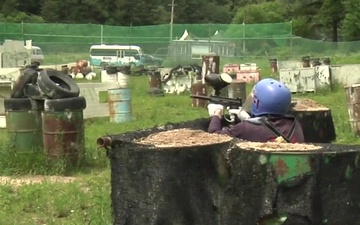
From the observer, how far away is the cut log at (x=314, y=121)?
6.15 meters

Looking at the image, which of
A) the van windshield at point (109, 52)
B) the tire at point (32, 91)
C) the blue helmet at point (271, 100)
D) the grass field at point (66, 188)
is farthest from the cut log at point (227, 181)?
the van windshield at point (109, 52)

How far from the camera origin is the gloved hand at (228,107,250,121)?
17.7ft

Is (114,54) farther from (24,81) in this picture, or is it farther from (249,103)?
(249,103)

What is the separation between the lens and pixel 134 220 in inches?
179

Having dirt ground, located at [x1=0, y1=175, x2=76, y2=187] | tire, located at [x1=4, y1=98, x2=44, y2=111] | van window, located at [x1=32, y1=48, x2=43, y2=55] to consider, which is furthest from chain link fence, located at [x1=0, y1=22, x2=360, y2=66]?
dirt ground, located at [x1=0, y1=175, x2=76, y2=187]

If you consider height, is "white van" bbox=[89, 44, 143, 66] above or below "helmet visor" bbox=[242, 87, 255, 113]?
above

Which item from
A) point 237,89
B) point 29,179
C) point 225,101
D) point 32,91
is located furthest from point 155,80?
point 225,101

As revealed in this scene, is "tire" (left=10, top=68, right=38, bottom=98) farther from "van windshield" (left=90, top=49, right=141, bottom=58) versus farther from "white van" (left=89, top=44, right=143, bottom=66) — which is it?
"van windshield" (left=90, top=49, right=141, bottom=58)

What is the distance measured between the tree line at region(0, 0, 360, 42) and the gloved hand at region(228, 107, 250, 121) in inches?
1930

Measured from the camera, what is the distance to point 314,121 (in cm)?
623

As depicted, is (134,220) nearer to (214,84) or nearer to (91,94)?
(214,84)

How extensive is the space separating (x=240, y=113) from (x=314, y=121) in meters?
1.00

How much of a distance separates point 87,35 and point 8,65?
50.0ft

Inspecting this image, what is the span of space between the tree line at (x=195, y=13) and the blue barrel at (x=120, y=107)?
135 ft
